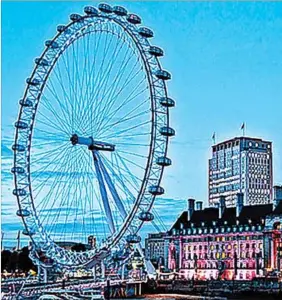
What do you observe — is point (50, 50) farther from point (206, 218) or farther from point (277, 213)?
point (206, 218)

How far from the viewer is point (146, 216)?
11273mm

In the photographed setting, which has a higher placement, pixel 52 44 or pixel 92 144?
pixel 52 44

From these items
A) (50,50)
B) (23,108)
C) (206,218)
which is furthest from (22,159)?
(206,218)

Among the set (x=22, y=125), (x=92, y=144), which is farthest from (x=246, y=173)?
(x=92, y=144)

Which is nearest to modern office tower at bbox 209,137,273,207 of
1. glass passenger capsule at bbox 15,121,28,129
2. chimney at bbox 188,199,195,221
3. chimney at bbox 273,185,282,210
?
chimney at bbox 188,199,195,221

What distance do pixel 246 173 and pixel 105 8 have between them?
29.5 metres

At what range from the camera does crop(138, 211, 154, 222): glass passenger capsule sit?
1127 centimetres

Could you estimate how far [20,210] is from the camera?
12445mm

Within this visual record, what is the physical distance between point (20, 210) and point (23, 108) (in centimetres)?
167

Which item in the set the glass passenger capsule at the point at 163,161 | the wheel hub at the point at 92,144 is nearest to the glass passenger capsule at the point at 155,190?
the glass passenger capsule at the point at 163,161

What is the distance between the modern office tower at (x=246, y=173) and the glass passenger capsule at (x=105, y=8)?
91.9 ft

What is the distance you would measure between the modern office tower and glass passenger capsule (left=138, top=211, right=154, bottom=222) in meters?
27.7

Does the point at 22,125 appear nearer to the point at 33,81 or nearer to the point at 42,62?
the point at 33,81

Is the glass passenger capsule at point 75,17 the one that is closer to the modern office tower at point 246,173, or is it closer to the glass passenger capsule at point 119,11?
the glass passenger capsule at point 119,11
